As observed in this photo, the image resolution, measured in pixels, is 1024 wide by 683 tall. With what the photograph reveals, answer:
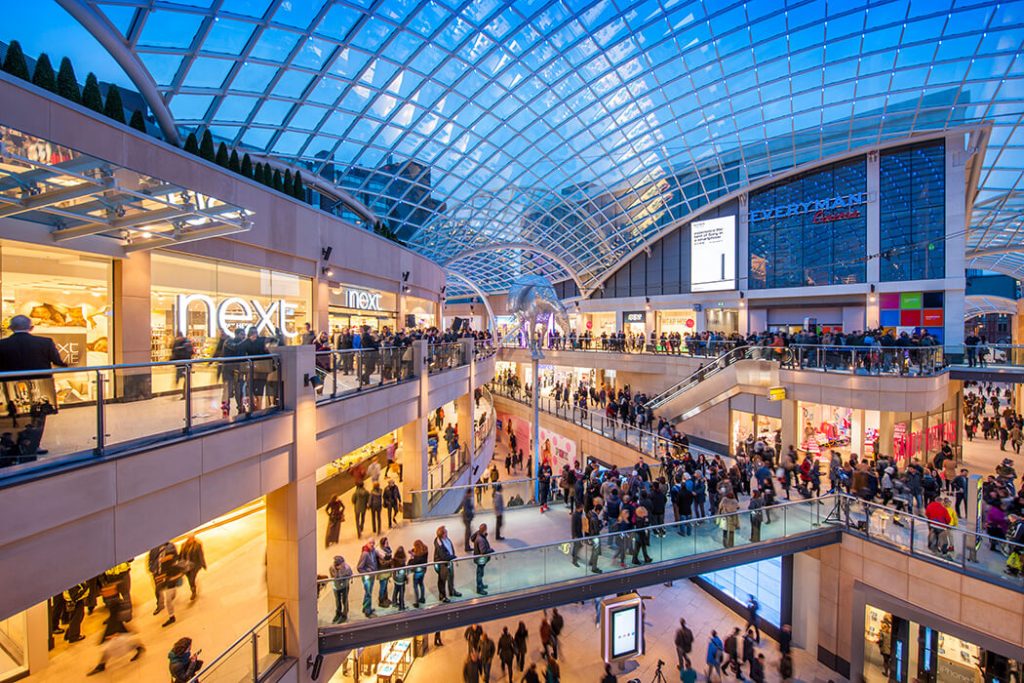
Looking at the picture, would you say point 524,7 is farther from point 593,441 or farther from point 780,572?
point 780,572

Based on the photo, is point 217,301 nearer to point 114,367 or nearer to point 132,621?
point 132,621

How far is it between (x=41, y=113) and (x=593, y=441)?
2395 centimetres

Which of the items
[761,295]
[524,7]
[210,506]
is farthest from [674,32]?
[210,506]

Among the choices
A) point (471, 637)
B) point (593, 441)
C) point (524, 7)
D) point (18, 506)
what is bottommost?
point (471, 637)

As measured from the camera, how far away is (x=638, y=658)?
14.2 m

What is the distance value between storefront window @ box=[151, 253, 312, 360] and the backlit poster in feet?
107

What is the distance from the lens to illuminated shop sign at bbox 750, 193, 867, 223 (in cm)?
3172

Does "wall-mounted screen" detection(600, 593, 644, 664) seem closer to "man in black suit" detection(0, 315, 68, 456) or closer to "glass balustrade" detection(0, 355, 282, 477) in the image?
"glass balustrade" detection(0, 355, 282, 477)

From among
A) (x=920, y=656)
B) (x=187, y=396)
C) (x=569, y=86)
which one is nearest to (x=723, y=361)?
(x=920, y=656)

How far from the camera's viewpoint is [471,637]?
1293 centimetres

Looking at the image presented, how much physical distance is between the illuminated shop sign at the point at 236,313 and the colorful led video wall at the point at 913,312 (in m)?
32.3

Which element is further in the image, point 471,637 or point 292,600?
point 471,637

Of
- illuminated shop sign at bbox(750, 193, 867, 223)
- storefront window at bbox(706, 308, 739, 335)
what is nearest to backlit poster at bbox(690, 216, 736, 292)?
storefront window at bbox(706, 308, 739, 335)

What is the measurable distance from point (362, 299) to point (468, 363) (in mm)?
5470
